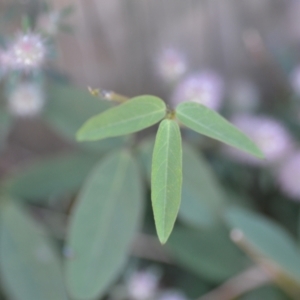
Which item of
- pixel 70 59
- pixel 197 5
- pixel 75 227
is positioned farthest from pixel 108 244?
pixel 197 5

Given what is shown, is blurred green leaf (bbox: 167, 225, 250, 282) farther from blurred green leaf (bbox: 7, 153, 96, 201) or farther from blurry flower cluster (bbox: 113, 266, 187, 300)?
blurred green leaf (bbox: 7, 153, 96, 201)

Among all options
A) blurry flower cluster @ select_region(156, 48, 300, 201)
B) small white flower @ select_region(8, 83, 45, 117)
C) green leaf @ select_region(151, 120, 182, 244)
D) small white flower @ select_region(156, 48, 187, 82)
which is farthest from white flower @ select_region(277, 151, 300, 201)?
green leaf @ select_region(151, 120, 182, 244)

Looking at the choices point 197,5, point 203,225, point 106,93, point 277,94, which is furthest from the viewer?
point 277,94

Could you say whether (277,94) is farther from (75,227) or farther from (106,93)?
(106,93)

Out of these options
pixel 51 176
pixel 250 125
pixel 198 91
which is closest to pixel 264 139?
pixel 250 125

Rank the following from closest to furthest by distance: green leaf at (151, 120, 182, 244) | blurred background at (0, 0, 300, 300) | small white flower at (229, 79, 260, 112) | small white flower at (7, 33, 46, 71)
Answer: green leaf at (151, 120, 182, 244) → small white flower at (7, 33, 46, 71) → blurred background at (0, 0, 300, 300) → small white flower at (229, 79, 260, 112)

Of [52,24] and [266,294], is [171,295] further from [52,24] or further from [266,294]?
[52,24]
